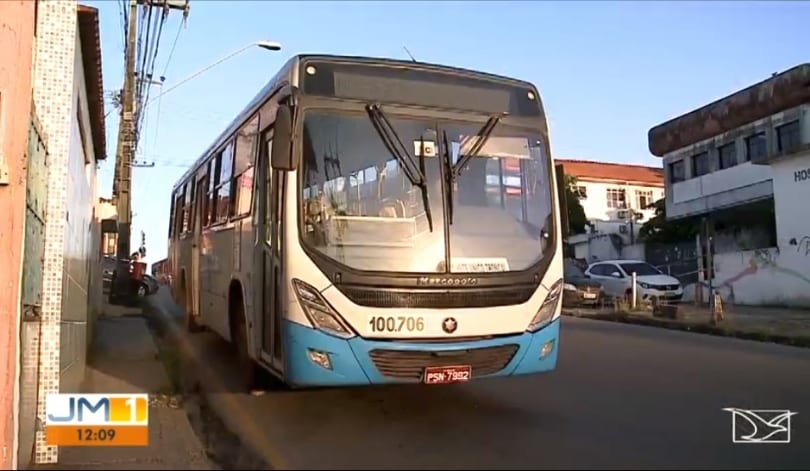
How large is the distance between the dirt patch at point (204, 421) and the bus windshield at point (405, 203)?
168cm

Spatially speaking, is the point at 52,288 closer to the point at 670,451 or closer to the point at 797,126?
the point at 670,451

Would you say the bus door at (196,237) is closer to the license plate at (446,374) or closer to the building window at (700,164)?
the license plate at (446,374)

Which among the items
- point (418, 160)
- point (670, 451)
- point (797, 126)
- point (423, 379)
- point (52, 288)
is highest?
point (797, 126)

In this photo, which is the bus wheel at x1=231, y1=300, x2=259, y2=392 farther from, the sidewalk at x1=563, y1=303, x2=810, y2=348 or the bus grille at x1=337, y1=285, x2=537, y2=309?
the sidewalk at x1=563, y1=303, x2=810, y2=348

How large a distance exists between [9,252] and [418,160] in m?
3.17

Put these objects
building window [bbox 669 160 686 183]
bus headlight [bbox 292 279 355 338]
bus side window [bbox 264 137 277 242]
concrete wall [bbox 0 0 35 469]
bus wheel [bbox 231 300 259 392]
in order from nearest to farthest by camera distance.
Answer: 1. concrete wall [bbox 0 0 35 469]
2. bus headlight [bbox 292 279 355 338]
3. bus side window [bbox 264 137 277 242]
4. bus wheel [bbox 231 300 259 392]
5. building window [bbox 669 160 686 183]

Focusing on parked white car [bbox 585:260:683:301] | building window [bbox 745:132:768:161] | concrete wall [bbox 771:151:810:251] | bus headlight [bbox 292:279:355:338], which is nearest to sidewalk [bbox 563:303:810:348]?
parked white car [bbox 585:260:683:301]

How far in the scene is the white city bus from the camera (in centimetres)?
593

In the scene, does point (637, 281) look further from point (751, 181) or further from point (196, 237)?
point (196, 237)

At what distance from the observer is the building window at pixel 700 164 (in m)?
31.0

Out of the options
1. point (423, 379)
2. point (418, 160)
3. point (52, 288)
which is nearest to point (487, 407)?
point (423, 379)

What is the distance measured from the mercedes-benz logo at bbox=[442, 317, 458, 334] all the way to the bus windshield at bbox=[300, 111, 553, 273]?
0.40m

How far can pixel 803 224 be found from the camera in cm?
2106

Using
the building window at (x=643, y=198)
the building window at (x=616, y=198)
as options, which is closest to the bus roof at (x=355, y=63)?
the building window at (x=616, y=198)
